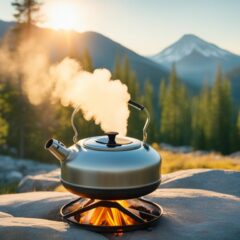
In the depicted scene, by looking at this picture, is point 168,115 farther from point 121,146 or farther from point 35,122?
point 121,146

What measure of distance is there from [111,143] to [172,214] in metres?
1.10

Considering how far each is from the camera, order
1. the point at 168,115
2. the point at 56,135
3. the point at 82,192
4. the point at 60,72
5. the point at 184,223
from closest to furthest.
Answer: the point at 82,192 < the point at 184,223 < the point at 60,72 < the point at 56,135 < the point at 168,115

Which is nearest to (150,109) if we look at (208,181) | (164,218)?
(208,181)

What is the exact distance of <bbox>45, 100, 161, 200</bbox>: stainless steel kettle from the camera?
4.25 meters

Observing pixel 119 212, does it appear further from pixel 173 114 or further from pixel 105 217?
pixel 173 114

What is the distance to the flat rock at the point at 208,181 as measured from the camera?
657 cm

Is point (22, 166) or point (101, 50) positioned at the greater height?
point (22, 166)

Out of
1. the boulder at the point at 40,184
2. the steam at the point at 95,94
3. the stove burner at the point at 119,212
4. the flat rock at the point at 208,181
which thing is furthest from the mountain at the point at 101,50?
the stove burner at the point at 119,212

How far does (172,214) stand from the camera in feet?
16.2

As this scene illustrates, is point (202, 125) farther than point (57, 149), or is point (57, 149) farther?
point (202, 125)

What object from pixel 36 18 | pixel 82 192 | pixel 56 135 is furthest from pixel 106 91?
pixel 56 135

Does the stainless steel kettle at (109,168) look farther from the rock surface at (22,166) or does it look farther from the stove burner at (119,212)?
the rock surface at (22,166)

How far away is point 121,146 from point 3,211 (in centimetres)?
182

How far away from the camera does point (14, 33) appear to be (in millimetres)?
27391
